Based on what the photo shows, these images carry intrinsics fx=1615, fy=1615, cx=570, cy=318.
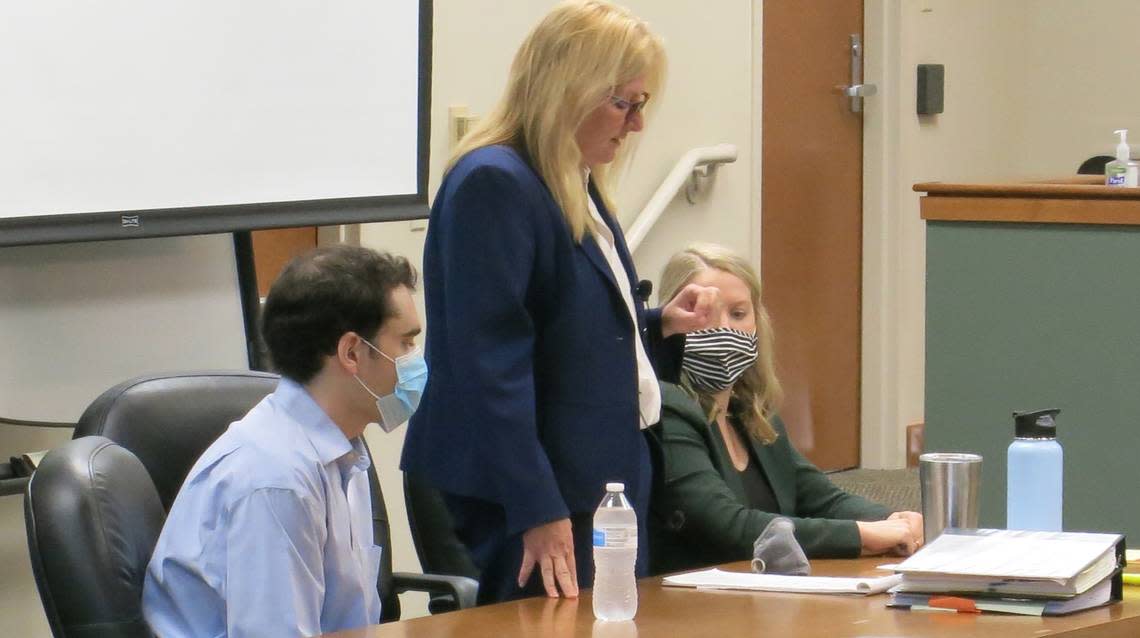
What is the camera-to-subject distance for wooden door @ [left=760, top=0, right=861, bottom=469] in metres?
5.44

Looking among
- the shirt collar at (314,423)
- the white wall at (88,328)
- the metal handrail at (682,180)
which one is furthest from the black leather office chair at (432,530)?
the metal handrail at (682,180)

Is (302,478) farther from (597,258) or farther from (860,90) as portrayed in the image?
(860,90)

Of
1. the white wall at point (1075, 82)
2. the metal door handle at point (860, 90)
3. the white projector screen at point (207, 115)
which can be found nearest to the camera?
the white projector screen at point (207, 115)

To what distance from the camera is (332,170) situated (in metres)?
3.37

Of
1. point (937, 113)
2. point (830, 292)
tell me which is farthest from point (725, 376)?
point (937, 113)

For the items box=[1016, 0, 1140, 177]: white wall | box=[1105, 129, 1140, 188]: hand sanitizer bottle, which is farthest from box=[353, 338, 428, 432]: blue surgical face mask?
box=[1016, 0, 1140, 177]: white wall

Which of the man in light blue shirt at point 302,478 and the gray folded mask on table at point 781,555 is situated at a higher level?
the man in light blue shirt at point 302,478

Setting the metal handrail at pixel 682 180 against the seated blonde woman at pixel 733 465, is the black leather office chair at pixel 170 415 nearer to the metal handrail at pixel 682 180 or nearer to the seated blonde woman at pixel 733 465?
the seated blonde woman at pixel 733 465

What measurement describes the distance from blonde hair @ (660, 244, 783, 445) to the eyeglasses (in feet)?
1.84

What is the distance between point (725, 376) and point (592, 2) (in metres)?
0.70

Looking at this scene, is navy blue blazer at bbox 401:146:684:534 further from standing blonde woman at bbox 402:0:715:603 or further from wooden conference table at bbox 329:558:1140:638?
wooden conference table at bbox 329:558:1140:638

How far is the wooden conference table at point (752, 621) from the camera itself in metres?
1.76

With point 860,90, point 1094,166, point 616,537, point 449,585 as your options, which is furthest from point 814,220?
A: point 616,537

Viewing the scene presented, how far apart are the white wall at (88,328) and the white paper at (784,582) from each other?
144 cm
